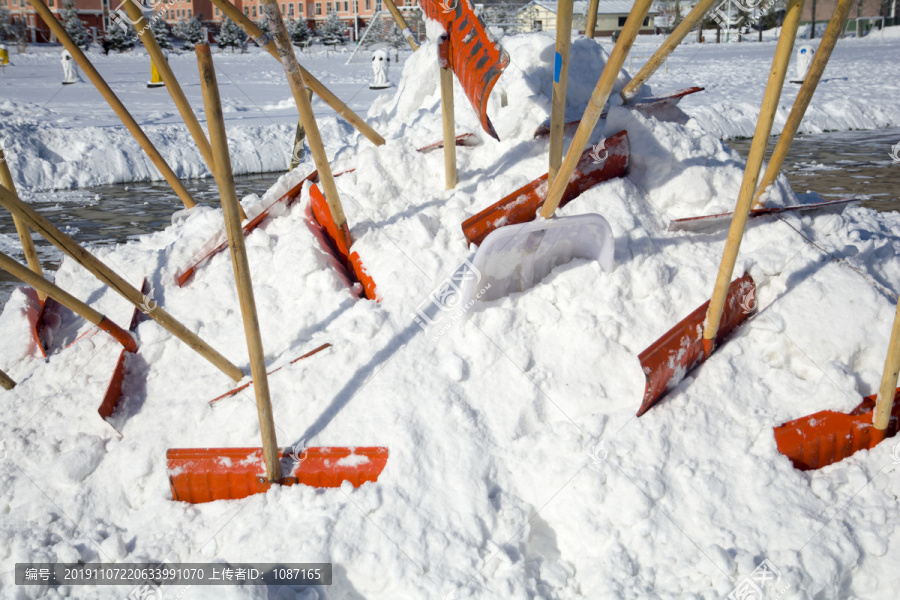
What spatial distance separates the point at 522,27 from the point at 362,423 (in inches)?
949

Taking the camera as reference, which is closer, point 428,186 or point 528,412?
point 528,412

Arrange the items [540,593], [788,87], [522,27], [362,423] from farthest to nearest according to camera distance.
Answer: [522,27], [788,87], [362,423], [540,593]

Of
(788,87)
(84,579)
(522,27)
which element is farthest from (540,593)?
(522,27)

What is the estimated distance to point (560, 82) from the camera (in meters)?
2.46

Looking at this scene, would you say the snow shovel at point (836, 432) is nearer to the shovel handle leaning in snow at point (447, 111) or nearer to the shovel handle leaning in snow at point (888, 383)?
the shovel handle leaning in snow at point (888, 383)

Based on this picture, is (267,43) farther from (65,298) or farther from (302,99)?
(65,298)

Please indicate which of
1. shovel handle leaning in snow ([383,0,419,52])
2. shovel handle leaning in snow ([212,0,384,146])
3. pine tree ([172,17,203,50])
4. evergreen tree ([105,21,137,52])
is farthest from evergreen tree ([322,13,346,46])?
shovel handle leaning in snow ([212,0,384,146])

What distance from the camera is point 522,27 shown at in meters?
23.6

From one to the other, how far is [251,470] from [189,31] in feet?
93.2

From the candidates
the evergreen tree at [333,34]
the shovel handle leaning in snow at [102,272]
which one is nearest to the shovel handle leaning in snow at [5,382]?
the shovel handle leaning in snow at [102,272]

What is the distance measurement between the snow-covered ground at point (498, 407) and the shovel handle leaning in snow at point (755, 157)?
0.21m

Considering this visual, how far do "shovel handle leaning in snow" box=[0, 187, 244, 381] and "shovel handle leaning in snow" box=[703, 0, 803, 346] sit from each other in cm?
166

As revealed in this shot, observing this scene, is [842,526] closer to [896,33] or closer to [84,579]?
[84,579]

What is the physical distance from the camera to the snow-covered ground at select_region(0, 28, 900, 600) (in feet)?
5.78
